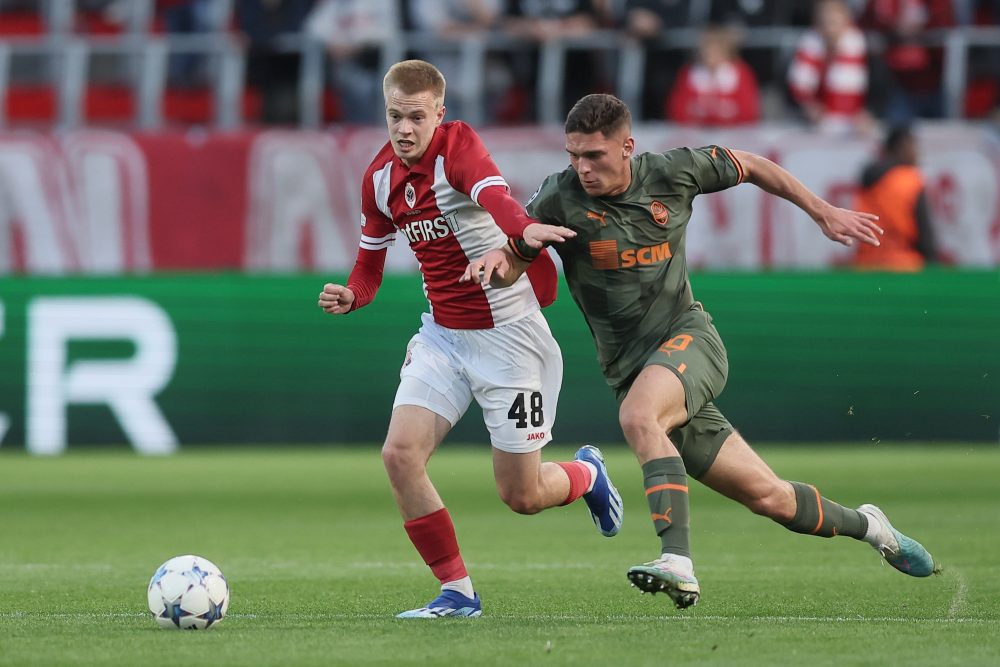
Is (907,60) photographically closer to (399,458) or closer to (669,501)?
(399,458)

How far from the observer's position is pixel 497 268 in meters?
6.68

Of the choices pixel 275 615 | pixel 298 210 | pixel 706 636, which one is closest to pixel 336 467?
pixel 298 210

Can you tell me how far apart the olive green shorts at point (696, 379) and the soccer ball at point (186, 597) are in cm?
186

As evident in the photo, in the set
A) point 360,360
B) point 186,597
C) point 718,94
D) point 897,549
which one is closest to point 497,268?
point 186,597

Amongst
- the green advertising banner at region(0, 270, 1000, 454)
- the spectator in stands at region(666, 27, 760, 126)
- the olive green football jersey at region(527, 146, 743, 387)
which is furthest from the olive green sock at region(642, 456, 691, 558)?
the spectator in stands at region(666, 27, 760, 126)

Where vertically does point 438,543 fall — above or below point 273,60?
below

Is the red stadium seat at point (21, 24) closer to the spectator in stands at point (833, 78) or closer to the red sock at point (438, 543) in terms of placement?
the spectator in stands at point (833, 78)

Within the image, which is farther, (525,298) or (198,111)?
(198,111)

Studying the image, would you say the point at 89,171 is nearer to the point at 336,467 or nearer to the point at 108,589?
the point at 336,467

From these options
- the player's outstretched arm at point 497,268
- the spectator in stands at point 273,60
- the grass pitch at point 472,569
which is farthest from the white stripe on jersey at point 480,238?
the spectator in stands at point 273,60

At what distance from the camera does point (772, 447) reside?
50.8 ft

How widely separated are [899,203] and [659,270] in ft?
29.4

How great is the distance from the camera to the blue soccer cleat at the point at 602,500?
8.26m

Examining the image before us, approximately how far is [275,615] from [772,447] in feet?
29.8
